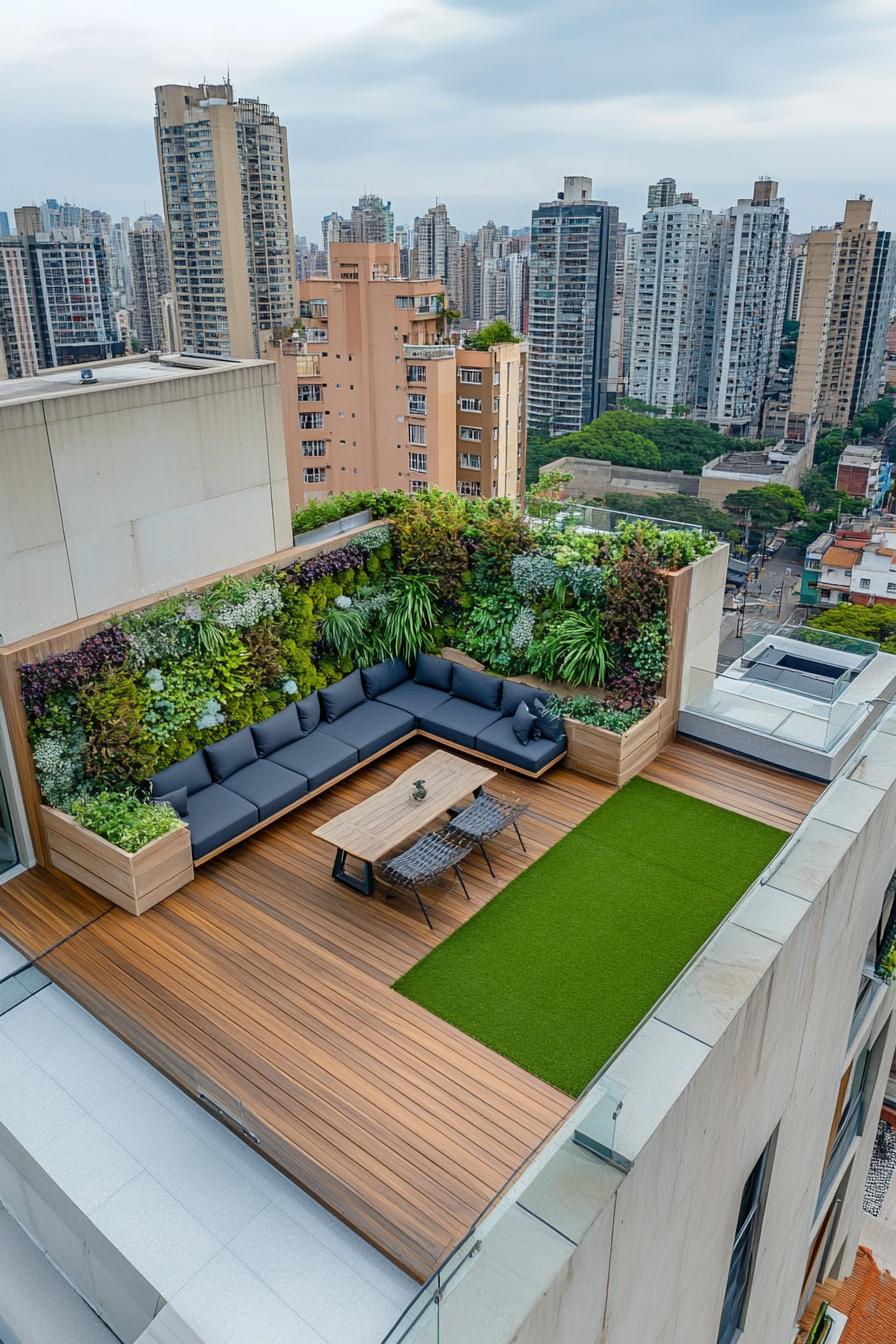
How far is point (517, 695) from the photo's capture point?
853 cm

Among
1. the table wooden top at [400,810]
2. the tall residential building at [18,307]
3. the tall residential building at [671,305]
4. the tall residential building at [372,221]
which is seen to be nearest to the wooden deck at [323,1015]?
the table wooden top at [400,810]

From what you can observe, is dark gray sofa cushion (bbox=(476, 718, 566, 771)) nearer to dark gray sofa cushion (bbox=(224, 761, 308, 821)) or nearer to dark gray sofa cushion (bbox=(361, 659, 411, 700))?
dark gray sofa cushion (bbox=(361, 659, 411, 700))

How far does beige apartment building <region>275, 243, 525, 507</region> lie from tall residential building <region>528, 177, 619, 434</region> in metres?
30.7

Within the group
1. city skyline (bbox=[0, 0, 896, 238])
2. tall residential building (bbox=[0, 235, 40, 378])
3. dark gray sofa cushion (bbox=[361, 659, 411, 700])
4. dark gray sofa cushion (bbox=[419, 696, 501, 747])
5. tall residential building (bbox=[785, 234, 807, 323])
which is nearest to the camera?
dark gray sofa cushion (bbox=[419, 696, 501, 747])

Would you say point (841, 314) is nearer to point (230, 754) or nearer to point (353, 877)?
point (230, 754)

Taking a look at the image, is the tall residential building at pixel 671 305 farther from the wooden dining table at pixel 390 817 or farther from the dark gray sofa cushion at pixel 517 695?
the wooden dining table at pixel 390 817

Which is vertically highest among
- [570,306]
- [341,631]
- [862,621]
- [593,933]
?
[570,306]

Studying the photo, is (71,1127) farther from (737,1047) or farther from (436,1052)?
(737,1047)

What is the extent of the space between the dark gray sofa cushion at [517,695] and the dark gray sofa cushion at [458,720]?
133mm

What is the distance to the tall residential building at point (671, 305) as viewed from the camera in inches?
2520

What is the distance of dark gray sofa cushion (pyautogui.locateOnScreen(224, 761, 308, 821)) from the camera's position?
7.32m

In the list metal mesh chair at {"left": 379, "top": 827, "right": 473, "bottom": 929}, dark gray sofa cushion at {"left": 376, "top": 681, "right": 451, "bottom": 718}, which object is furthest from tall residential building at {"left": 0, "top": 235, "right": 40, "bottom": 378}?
metal mesh chair at {"left": 379, "top": 827, "right": 473, "bottom": 929}

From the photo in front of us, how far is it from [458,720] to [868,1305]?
34.5ft

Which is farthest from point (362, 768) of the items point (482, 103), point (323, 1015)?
point (482, 103)
